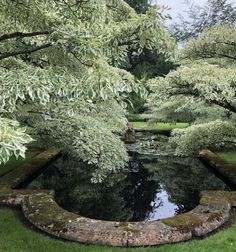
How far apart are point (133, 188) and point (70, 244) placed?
6.49 meters

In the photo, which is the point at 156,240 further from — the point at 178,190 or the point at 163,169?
the point at 163,169

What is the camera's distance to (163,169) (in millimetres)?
15719

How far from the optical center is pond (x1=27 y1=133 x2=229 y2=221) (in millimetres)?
10352

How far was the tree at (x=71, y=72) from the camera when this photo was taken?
15.0ft

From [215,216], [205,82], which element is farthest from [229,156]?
[215,216]

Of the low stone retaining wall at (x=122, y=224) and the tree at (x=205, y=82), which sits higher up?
the tree at (x=205, y=82)

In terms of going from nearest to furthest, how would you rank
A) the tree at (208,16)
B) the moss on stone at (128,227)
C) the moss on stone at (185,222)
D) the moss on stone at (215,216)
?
the moss on stone at (128,227) < the moss on stone at (185,222) < the moss on stone at (215,216) < the tree at (208,16)

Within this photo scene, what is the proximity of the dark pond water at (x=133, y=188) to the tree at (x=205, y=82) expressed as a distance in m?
1.37

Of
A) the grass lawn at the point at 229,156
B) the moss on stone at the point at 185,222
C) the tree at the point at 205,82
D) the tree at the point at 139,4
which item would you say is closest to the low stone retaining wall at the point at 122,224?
the moss on stone at the point at 185,222

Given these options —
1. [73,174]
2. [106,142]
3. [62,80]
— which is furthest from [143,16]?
[73,174]

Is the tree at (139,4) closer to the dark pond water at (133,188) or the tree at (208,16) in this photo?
the tree at (208,16)

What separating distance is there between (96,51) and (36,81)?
94 cm

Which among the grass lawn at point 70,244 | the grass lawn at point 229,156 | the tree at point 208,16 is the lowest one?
the grass lawn at point 229,156

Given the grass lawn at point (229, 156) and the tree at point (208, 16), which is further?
the tree at point (208, 16)
